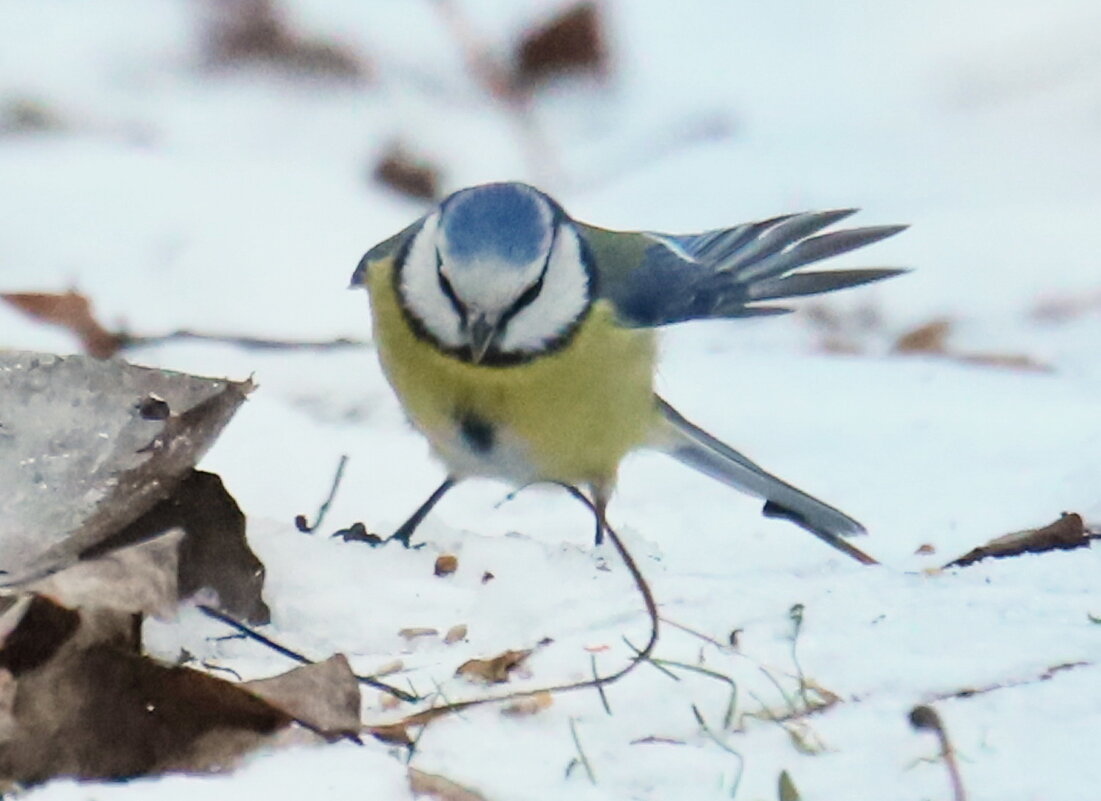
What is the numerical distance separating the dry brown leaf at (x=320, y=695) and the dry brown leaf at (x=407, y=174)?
376cm

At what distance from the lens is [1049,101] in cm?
639

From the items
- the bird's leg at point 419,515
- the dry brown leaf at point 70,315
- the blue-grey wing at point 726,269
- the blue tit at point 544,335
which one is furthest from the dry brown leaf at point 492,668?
the dry brown leaf at point 70,315

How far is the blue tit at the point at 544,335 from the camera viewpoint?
3143mm

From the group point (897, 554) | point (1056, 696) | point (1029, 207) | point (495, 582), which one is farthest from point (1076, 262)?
point (1056, 696)

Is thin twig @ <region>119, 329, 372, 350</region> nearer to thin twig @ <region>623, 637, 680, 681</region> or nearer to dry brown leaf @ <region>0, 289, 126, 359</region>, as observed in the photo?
dry brown leaf @ <region>0, 289, 126, 359</region>

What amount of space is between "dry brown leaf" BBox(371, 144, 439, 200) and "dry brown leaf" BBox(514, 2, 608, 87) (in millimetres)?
767

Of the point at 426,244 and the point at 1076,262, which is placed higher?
the point at 426,244

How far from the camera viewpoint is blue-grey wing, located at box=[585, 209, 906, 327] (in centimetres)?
357

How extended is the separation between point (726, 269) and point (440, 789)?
213 centimetres

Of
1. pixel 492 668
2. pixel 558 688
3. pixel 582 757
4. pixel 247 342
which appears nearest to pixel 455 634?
pixel 492 668

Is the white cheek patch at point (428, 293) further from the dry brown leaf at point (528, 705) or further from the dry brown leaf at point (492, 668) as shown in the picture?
the dry brown leaf at point (528, 705)

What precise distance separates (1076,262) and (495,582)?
3136 millimetres

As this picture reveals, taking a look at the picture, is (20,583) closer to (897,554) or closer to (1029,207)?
(897,554)

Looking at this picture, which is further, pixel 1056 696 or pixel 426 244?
pixel 426 244
